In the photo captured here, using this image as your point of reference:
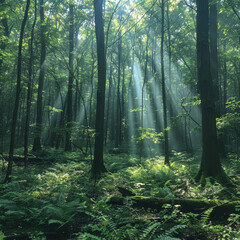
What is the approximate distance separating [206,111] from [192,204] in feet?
11.3

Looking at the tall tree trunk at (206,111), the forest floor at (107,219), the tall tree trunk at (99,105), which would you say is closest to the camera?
the forest floor at (107,219)

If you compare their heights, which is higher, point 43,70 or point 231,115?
point 43,70

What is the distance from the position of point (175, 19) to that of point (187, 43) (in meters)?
2.80

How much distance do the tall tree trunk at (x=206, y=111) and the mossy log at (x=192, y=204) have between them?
2.18 meters

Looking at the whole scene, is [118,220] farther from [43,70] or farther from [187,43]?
[187,43]

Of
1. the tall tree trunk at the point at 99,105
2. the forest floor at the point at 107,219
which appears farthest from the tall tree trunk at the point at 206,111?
the tall tree trunk at the point at 99,105

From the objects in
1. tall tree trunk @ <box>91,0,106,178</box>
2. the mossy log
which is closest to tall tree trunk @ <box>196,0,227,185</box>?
the mossy log

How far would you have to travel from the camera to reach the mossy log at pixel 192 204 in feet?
11.5

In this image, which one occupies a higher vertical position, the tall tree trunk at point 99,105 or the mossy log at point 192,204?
the tall tree trunk at point 99,105

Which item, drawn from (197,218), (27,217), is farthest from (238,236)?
(27,217)

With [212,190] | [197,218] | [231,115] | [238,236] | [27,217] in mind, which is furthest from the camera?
[231,115]

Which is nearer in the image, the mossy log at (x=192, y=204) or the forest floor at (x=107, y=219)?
the forest floor at (x=107, y=219)

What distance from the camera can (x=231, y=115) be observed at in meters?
7.85

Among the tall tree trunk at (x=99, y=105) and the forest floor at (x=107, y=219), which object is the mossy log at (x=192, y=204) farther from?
the tall tree trunk at (x=99, y=105)
